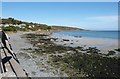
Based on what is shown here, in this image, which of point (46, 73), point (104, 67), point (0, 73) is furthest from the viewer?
point (104, 67)

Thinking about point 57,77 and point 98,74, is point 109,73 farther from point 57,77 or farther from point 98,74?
point 57,77

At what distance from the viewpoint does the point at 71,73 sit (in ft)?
50.5

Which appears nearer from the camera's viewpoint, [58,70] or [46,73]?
[46,73]

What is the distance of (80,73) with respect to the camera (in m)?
15.5

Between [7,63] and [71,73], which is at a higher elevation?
[7,63]

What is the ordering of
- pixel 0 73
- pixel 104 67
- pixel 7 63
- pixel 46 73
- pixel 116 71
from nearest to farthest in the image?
pixel 0 73, pixel 7 63, pixel 46 73, pixel 116 71, pixel 104 67

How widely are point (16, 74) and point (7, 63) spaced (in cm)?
177

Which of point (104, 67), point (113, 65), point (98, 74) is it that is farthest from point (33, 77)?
point (113, 65)

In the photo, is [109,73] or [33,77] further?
[109,73]

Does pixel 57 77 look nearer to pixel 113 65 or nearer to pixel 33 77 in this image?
pixel 33 77

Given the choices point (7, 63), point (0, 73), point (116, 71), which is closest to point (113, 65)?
point (116, 71)

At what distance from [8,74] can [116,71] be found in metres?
8.37

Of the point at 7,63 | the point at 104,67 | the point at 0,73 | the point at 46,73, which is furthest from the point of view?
the point at 104,67

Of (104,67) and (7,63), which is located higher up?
(7,63)
